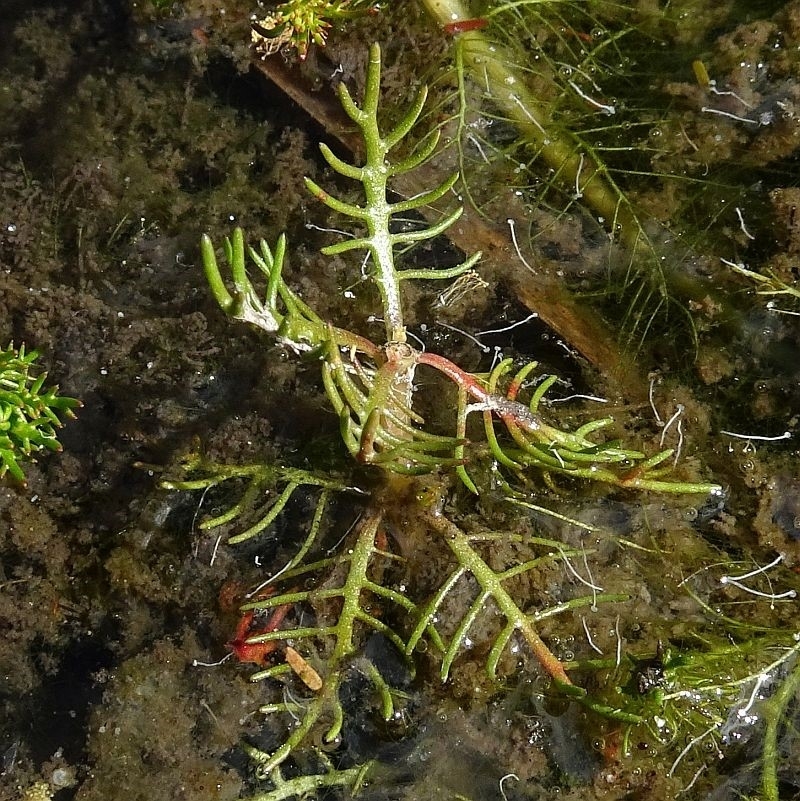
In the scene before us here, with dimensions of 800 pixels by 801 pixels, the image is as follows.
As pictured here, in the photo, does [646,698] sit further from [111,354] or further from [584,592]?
[111,354]

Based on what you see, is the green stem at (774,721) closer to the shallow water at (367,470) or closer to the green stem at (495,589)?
the shallow water at (367,470)

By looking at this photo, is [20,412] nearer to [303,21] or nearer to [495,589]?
[495,589]

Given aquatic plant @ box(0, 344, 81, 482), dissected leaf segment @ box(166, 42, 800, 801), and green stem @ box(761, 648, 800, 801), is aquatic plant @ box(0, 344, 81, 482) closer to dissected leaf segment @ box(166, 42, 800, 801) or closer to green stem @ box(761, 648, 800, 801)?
dissected leaf segment @ box(166, 42, 800, 801)

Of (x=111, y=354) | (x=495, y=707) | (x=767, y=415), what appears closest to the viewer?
(x=495, y=707)

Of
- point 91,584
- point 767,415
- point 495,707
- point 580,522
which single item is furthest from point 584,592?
point 91,584

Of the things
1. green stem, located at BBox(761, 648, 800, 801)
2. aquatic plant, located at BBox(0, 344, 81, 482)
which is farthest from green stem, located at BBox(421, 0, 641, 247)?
aquatic plant, located at BBox(0, 344, 81, 482)

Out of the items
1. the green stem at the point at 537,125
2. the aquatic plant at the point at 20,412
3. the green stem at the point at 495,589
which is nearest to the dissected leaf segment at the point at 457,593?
the green stem at the point at 495,589
